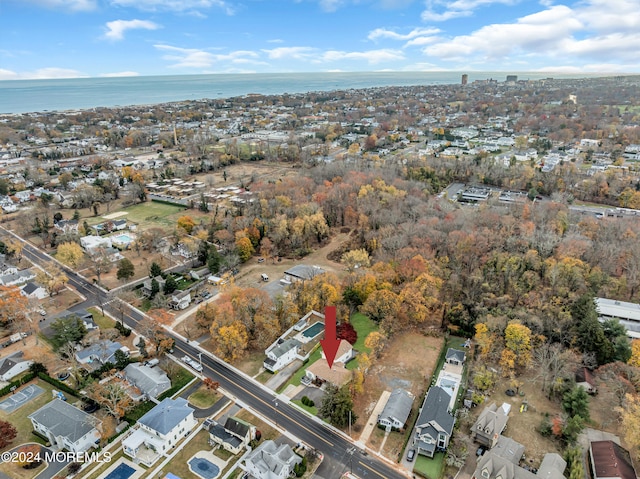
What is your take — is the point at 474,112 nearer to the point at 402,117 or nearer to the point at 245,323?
the point at 402,117

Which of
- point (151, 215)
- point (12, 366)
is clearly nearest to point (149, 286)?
point (12, 366)

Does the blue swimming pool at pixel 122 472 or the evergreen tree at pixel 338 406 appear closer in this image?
the blue swimming pool at pixel 122 472

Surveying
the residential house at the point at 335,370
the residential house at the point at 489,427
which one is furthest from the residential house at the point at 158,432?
the residential house at the point at 489,427

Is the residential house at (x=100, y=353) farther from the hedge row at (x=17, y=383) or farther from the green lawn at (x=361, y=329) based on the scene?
the green lawn at (x=361, y=329)

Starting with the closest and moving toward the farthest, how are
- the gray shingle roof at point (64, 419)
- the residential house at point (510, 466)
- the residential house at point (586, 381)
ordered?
the residential house at point (510, 466) < the gray shingle roof at point (64, 419) < the residential house at point (586, 381)

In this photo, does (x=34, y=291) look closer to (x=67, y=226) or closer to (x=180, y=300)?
(x=180, y=300)

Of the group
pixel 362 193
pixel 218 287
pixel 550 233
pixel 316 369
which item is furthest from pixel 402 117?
pixel 316 369
